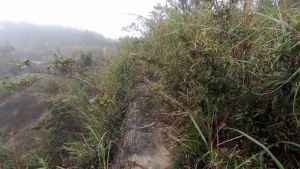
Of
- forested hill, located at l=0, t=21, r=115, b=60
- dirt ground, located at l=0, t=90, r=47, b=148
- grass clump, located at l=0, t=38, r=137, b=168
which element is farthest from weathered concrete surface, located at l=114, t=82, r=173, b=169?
forested hill, located at l=0, t=21, r=115, b=60

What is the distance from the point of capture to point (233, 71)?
797mm

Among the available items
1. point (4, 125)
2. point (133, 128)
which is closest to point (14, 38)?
point (4, 125)

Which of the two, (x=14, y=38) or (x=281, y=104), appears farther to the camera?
(x=14, y=38)

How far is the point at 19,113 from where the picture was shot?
15.5 feet

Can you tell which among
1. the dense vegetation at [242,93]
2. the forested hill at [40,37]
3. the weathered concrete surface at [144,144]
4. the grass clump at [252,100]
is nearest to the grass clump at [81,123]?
the weathered concrete surface at [144,144]

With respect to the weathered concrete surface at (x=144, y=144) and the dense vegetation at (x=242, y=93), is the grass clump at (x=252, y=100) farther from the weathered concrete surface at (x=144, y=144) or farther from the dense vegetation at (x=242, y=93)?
the weathered concrete surface at (x=144, y=144)

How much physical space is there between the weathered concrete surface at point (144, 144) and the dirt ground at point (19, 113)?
3059 mm

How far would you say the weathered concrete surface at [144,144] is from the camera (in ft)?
3.62

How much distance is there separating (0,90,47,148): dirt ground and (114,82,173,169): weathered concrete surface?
3.06m

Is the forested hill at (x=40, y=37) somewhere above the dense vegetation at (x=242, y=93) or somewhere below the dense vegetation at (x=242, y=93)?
above

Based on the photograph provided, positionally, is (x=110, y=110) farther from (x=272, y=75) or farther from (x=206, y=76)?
(x=272, y=75)

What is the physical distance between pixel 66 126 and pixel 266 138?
293 centimetres

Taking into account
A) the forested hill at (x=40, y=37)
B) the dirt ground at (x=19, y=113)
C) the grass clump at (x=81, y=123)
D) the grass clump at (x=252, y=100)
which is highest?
the forested hill at (x=40, y=37)

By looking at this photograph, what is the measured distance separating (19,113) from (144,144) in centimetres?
517
